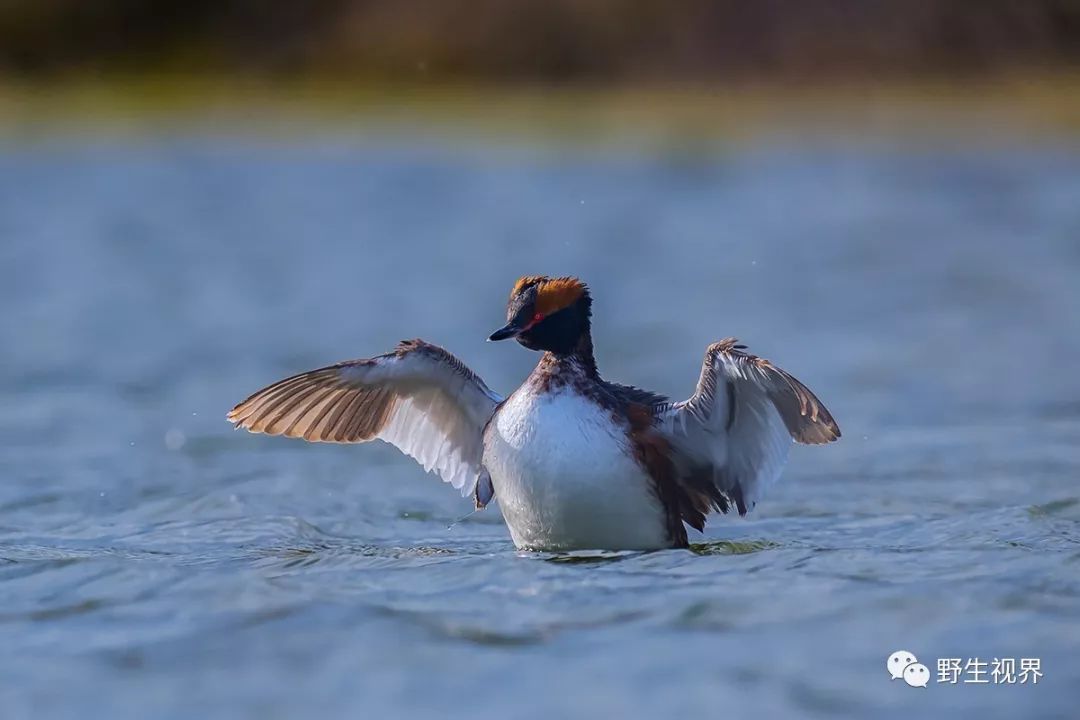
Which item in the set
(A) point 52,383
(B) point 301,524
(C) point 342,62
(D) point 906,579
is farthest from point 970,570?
(C) point 342,62

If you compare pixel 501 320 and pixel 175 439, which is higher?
pixel 501 320

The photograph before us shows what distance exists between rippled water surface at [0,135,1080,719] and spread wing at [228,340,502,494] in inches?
21.0

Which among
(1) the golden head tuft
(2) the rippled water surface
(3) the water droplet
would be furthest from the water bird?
(3) the water droplet

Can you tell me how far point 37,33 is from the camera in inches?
1090

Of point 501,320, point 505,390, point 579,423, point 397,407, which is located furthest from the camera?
point 501,320

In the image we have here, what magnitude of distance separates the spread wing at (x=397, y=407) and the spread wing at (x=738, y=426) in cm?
118

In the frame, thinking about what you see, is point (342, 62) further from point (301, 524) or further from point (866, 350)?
point (301, 524)

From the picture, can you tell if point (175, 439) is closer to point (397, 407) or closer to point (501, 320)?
point (397, 407)

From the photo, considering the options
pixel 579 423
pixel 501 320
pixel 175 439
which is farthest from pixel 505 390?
pixel 579 423

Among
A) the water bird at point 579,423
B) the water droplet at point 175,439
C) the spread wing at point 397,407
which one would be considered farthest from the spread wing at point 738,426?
the water droplet at point 175,439

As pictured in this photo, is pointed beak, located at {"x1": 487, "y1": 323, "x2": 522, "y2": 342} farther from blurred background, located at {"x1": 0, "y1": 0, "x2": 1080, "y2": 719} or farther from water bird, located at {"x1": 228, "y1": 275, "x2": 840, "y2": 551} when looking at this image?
blurred background, located at {"x1": 0, "y1": 0, "x2": 1080, "y2": 719}

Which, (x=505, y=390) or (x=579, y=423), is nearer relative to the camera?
(x=579, y=423)

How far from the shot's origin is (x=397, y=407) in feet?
32.8

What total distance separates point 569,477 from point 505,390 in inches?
213
